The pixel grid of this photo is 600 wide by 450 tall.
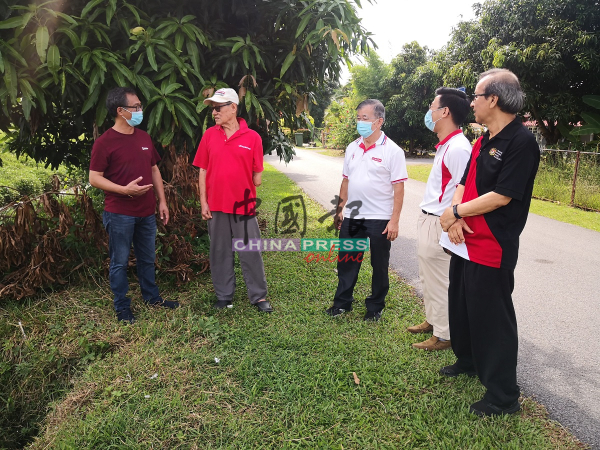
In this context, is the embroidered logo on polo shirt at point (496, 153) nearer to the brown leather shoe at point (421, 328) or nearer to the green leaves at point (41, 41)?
the brown leather shoe at point (421, 328)

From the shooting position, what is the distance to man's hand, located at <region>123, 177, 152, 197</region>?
3.47 meters

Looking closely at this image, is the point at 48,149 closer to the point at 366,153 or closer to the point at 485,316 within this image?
the point at 366,153

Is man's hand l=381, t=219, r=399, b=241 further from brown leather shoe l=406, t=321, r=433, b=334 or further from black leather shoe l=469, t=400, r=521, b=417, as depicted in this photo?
black leather shoe l=469, t=400, r=521, b=417

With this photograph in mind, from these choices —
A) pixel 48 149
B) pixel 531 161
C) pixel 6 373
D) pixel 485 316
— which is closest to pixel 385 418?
pixel 485 316

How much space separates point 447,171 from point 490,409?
1.56 meters

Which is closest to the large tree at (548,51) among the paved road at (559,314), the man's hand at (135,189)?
the paved road at (559,314)

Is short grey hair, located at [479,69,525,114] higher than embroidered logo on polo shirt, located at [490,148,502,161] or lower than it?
higher

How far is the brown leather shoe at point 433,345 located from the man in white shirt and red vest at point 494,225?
65 centimetres

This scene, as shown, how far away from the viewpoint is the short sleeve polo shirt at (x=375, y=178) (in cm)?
354

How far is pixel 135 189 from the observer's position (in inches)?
137

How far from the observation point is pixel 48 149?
575 cm

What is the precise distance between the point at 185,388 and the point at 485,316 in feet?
6.37

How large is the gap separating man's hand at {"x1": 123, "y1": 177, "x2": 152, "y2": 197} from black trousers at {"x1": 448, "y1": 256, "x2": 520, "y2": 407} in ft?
8.26

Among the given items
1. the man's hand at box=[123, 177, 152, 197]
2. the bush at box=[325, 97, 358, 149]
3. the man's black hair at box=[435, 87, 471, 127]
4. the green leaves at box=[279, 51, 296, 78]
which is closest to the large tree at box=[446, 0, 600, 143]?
the green leaves at box=[279, 51, 296, 78]
